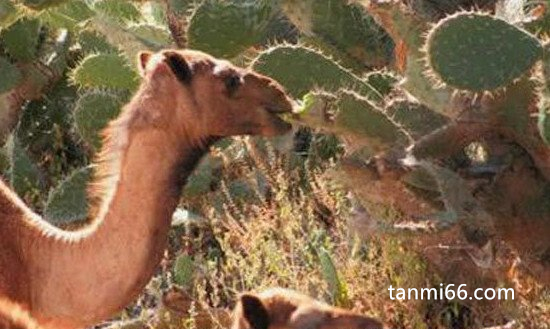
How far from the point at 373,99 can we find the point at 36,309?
84.2 inches

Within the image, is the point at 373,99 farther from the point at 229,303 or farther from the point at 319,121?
the point at 229,303

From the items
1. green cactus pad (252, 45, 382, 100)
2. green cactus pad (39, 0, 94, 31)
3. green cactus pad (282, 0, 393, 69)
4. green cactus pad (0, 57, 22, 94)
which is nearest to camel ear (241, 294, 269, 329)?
green cactus pad (252, 45, 382, 100)

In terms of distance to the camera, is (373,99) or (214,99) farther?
(373,99)

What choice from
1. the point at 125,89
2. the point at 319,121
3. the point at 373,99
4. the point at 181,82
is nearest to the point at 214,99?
the point at 181,82

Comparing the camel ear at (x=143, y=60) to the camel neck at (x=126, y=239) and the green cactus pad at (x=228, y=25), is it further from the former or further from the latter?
the green cactus pad at (x=228, y=25)

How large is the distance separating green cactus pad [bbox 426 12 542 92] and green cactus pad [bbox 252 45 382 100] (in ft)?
4.05

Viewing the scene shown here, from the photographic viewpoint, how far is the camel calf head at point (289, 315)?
5355mm

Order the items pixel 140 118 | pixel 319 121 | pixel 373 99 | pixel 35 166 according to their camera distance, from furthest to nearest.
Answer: pixel 35 166 < pixel 373 99 < pixel 319 121 < pixel 140 118

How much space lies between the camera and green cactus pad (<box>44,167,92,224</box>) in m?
8.86

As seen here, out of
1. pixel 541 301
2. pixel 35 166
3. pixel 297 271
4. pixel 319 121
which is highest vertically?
pixel 319 121

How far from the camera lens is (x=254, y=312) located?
5363 mm

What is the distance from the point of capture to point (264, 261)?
26.1 ft

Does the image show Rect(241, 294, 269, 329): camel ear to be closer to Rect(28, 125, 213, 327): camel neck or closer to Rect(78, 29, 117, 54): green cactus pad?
Rect(28, 125, 213, 327): camel neck

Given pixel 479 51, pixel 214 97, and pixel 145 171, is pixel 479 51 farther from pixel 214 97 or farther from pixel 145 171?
pixel 145 171
